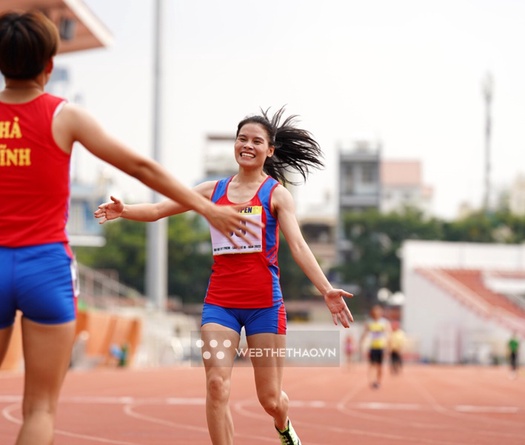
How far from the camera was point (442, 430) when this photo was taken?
12875 millimetres

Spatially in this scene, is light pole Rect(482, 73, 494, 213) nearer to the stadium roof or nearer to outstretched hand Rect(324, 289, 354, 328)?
the stadium roof

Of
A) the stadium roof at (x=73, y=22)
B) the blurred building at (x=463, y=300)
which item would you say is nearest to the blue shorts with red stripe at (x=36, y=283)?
the stadium roof at (x=73, y=22)

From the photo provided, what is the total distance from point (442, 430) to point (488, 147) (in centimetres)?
9073

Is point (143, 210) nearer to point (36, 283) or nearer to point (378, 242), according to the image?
point (36, 283)

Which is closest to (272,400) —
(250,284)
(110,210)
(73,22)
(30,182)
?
(250,284)

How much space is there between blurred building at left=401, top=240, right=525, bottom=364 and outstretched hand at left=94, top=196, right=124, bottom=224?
55.3 metres

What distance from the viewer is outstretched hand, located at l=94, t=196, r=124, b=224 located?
22.6 ft

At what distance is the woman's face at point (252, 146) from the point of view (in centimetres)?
740

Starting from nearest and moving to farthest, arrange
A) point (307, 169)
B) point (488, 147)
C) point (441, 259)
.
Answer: point (307, 169)
point (441, 259)
point (488, 147)

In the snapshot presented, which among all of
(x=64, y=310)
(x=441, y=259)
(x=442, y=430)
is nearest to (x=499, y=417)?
(x=442, y=430)

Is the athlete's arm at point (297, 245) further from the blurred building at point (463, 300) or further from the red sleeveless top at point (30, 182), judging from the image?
the blurred building at point (463, 300)

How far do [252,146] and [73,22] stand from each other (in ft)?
104

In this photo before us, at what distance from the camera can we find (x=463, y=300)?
223ft

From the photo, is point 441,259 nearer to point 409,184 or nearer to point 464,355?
point 464,355
